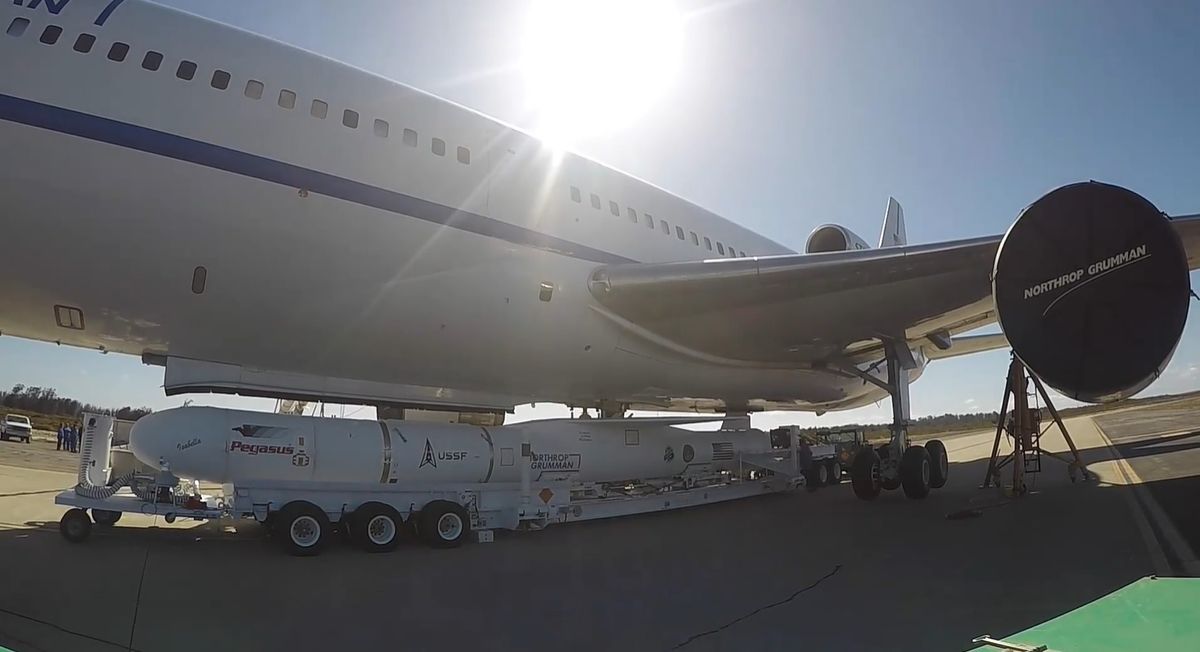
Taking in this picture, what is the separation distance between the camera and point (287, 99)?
22.9 ft

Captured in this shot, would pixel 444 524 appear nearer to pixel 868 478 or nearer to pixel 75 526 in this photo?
pixel 75 526

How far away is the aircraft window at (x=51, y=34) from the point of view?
6.03m

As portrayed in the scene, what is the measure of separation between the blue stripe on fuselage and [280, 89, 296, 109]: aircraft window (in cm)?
66

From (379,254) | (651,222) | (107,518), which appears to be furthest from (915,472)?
(107,518)

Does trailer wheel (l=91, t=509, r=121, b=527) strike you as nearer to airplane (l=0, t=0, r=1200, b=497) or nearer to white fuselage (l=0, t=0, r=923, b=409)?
airplane (l=0, t=0, r=1200, b=497)

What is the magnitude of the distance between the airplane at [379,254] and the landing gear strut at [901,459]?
114 centimetres

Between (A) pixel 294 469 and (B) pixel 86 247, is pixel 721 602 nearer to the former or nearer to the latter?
(A) pixel 294 469

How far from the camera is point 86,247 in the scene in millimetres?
6164

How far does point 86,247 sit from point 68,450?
87.3 feet

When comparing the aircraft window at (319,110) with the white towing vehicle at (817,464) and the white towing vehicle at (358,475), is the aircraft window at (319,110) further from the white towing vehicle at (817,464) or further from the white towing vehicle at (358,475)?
the white towing vehicle at (817,464)

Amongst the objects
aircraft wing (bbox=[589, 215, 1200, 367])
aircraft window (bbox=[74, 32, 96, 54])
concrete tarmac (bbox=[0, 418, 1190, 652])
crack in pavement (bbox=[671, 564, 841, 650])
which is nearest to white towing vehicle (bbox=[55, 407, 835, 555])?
concrete tarmac (bbox=[0, 418, 1190, 652])

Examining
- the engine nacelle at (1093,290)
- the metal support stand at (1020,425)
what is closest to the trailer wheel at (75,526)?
the engine nacelle at (1093,290)

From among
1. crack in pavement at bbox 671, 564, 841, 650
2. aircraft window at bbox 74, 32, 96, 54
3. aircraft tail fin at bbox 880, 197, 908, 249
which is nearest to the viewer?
crack in pavement at bbox 671, 564, 841, 650

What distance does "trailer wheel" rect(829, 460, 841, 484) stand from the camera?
54.8 ft
